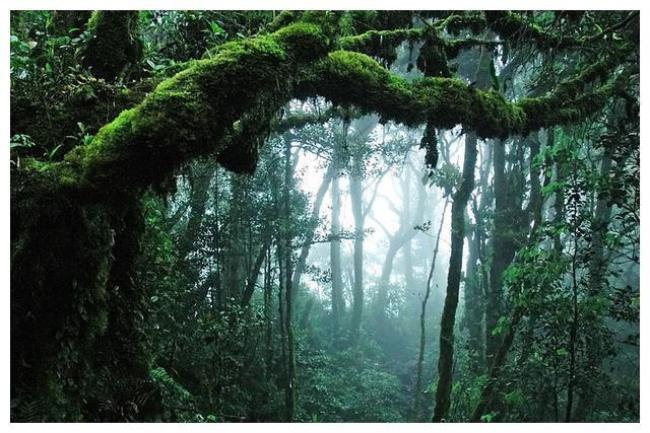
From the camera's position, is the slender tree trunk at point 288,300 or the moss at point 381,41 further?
the slender tree trunk at point 288,300

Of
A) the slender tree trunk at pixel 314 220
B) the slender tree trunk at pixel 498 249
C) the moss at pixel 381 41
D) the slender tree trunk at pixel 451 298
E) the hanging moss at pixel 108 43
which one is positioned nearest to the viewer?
the hanging moss at pixel 108 43

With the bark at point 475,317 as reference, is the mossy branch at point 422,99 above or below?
above

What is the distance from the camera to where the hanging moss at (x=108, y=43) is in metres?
3.97

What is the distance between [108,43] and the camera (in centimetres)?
399

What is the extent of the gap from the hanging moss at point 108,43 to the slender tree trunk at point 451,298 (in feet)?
17.2

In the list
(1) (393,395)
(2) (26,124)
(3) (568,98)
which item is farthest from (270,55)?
(1) (393,395)

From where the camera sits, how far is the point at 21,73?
368cm

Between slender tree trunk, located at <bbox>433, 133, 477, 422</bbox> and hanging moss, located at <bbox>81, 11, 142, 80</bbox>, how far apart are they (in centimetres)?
523

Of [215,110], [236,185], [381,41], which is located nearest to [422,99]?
[381,41]

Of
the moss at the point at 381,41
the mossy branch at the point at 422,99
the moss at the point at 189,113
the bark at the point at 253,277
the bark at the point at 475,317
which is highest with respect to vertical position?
the moss at the point at 381,41

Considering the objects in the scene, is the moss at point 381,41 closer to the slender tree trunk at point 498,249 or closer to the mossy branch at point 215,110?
the mossy branch at point 215,110

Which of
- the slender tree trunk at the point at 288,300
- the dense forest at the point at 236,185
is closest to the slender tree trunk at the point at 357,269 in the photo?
the slender tree trunk at the point at 288,300

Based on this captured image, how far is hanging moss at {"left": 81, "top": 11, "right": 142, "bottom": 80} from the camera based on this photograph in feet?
13.0

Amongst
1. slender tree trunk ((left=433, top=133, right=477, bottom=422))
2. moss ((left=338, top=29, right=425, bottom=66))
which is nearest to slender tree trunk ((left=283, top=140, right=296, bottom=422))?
slender tree trunk ((left=433, top=133, right=477, bottom=422))
